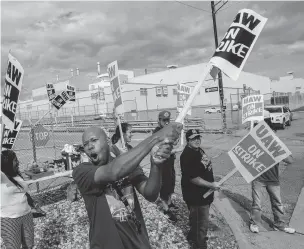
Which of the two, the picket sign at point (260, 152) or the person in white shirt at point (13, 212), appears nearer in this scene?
the person in white shirt at point (13, 212)

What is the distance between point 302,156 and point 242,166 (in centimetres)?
687

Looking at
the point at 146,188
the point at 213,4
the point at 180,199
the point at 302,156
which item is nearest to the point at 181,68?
the point at 213,4

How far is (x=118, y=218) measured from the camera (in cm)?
190

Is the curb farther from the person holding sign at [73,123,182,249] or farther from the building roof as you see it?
the building roof

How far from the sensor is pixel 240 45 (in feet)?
7.55

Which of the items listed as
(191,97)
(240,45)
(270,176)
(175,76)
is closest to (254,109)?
(270,176)

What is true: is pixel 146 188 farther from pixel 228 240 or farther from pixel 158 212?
pixel 158 212

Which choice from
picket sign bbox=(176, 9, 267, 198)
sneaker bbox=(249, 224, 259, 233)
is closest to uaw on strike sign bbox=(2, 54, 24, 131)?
picket sign bbox=(176, 9, 267, 198)

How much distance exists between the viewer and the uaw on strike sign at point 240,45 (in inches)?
90.0

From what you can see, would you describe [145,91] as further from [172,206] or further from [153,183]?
[153,183]

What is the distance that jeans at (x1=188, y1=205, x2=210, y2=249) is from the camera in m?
3.54

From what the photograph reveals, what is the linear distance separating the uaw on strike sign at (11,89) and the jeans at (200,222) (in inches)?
94.1

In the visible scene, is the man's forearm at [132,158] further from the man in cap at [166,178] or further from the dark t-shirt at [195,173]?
the man in cap at [166,178]

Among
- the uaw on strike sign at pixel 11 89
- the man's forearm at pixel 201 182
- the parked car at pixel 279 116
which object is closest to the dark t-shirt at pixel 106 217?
the uaw on strike sign at pixel 11 89
